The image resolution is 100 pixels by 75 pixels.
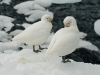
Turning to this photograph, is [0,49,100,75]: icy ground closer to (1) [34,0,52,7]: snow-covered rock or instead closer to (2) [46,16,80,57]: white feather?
(2) [46,16,80,57]: white feather

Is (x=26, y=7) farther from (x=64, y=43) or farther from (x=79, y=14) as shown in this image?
(x=64, y=43)

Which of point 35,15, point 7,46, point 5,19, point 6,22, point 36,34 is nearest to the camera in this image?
point 36,34

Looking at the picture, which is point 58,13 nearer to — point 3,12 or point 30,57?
point 3,12

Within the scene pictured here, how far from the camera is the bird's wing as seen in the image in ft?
14.8

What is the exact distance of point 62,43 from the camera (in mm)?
4547

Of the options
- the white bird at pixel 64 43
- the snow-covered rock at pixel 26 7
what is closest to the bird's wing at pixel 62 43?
the white bird at pixel 64 43

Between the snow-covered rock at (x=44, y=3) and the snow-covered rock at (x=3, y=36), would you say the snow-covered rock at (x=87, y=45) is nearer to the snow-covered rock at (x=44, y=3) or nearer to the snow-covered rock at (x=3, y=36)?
the snow-covered rock at (x=3, y=36)

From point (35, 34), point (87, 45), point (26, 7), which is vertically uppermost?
point (35, 34)

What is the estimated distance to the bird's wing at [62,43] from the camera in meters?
4.51

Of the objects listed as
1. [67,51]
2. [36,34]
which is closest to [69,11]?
[36,34]

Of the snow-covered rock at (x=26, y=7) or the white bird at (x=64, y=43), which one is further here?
the snow-covered rock at (x=26, y=7)

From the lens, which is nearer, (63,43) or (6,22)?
(63,43)

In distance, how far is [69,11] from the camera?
1014cm

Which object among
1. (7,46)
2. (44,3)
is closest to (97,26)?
(44,3)
